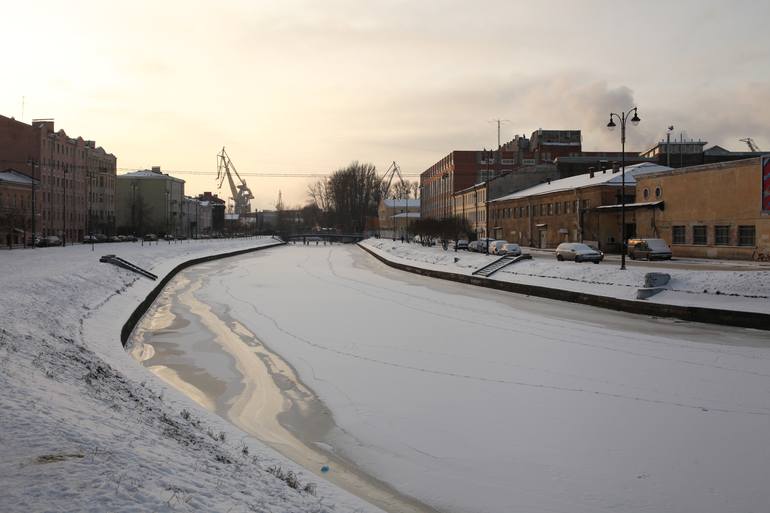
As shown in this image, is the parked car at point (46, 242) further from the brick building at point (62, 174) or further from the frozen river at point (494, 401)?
the frozen river at point (494, 401)

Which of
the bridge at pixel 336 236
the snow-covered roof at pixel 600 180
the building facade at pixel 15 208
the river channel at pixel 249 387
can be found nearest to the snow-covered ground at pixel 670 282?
the river channel at pixel 249 387

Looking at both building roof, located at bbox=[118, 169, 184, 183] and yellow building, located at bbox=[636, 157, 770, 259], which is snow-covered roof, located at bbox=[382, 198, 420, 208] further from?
yellow building, located at bbox=[636, 157, 770, 259]

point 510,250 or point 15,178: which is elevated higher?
point 15,178

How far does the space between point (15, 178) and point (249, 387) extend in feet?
255

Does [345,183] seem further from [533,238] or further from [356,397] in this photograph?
[356,397]

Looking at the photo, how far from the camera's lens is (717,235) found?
41.9 meters

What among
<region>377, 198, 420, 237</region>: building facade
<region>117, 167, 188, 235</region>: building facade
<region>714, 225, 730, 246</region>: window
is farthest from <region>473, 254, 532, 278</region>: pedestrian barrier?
<region>377, 198, 420, 237</region>: building facade

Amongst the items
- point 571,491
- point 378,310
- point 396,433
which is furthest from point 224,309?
point 571,491

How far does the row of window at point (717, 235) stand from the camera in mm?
39550

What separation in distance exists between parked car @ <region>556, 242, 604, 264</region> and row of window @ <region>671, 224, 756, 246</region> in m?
6.98

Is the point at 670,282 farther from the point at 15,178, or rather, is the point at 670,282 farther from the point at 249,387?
the point at 15,178

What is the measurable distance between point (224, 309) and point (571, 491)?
67.6 feet

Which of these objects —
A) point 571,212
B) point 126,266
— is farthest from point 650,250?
point 126,266

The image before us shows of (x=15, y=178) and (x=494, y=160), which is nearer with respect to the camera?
(x=15, y=178)
